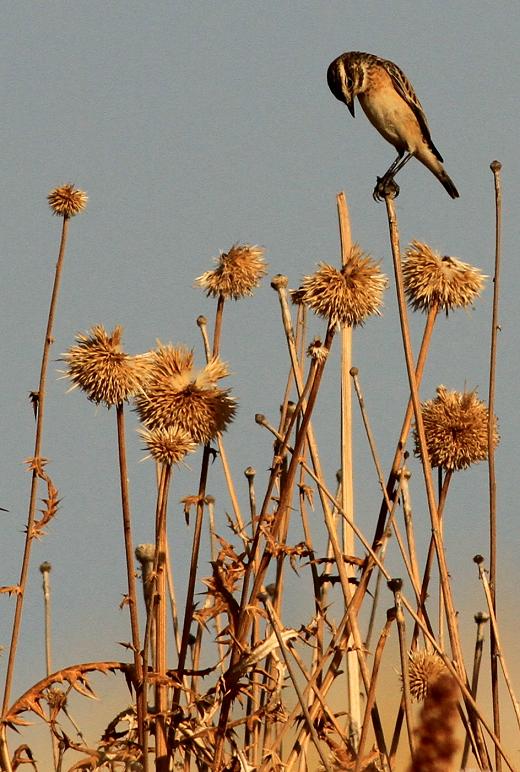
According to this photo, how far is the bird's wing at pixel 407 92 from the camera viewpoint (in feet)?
27.0

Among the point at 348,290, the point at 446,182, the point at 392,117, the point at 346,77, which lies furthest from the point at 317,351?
the point at 446,182

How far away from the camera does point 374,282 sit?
165 inches

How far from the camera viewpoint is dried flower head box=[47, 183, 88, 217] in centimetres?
477

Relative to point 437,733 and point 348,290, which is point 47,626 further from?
point 437,733

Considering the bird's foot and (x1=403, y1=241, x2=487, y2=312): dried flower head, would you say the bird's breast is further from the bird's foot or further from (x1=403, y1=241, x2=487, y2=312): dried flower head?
(x1=403, y1=241, x2=487, y2=312): dried flower head

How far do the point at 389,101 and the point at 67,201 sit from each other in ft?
13.1

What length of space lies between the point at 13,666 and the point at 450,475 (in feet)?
6.26

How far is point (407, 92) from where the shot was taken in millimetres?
8242

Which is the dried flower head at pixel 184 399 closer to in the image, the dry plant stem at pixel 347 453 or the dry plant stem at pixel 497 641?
the dry plant stem at pixel 347 453

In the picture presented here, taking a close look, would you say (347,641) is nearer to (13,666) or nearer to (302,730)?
(302,730)

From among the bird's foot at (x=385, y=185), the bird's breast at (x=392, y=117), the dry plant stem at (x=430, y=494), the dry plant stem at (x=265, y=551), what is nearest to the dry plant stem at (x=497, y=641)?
the dry plant stem at (x=430, y=494)

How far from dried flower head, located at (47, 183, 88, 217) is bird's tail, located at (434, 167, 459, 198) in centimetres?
446

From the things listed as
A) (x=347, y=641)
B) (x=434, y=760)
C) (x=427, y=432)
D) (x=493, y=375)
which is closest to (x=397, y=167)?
(x=427, y=432)

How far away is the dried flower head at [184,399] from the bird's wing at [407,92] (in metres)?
4.56
